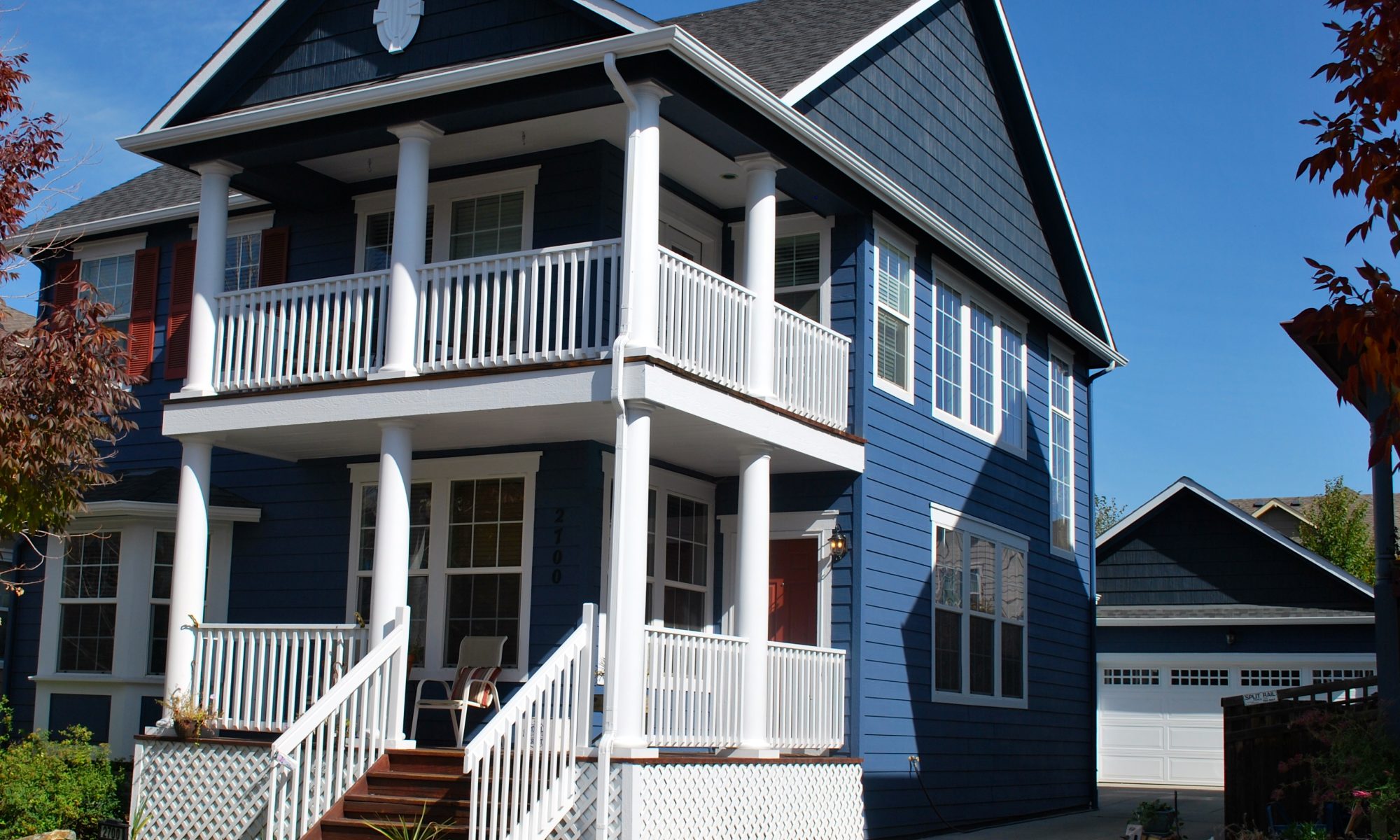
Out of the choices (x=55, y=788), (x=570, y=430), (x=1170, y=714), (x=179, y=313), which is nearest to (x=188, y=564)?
(x=55, y=788)

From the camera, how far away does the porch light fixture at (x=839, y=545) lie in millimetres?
13945

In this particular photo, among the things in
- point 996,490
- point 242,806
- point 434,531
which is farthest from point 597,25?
point 996,490

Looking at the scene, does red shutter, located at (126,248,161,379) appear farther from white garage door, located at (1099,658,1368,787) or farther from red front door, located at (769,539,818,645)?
white garage door, located at (1099,658,1368,787)

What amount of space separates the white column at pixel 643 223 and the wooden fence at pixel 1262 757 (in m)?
6.30

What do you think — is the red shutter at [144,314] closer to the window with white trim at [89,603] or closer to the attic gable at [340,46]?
the window with white trim at [89,603]

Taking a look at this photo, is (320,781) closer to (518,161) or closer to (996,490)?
(518,161)

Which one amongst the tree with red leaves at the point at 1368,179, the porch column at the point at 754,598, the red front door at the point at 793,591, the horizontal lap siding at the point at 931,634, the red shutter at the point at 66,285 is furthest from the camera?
the red shutter at the point at 66,285

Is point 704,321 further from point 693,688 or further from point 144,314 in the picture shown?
point 144,314

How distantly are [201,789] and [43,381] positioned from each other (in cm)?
348

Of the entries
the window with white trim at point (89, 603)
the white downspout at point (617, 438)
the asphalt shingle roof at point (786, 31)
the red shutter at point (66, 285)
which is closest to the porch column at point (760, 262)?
the asphalt shingle roof at point (786, 31)

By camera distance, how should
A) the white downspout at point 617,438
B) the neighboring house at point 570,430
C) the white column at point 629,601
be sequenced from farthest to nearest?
the neighboring house at point 570,430 → the white column at point 629,601 → the white downspout at point 617,438

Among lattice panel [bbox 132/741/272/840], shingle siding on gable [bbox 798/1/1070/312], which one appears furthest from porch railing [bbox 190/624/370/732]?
shingle siding on gable [bbox 798/1/1070/312]

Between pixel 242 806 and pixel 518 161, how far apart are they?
611 centimetres

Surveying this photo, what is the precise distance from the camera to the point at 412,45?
1303 cm
